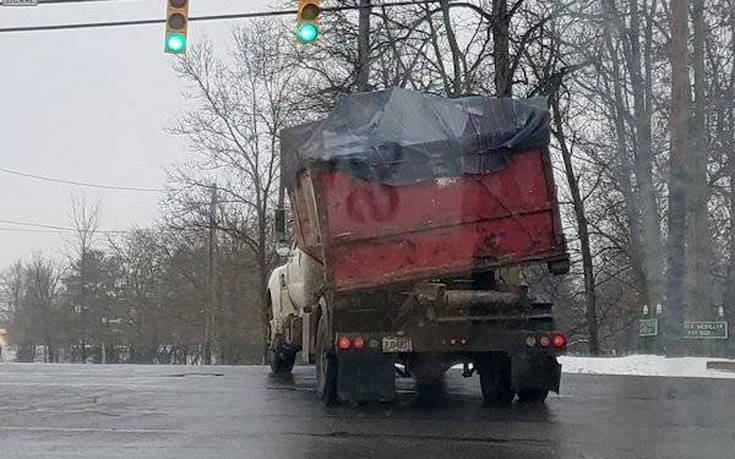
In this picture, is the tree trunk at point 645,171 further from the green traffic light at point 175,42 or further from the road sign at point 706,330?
the green traffic light at point 175,42

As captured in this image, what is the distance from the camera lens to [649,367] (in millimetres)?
18141

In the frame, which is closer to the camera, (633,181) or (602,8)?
(602,8)

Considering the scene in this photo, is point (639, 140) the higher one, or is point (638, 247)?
point (639, 140)

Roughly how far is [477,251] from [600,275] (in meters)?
21.1

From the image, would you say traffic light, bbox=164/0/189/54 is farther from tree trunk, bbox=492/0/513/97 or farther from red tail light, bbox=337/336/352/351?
tree trunk, bbox=492/0/513/97

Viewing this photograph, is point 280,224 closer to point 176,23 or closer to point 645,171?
point 176,23

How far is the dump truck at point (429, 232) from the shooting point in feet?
31.8

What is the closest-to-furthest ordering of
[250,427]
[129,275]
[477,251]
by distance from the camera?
[250,427]
[477,251]
[129,275]

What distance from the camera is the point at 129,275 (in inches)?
2517

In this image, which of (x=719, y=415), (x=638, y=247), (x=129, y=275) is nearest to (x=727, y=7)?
(x=638, y=247)

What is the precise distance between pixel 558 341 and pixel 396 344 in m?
1.76

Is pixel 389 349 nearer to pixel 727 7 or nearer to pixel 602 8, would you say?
pixel 602 8

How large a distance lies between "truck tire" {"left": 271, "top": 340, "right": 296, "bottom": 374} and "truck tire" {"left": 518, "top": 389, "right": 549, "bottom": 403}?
648cm

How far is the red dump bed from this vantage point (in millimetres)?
9648
